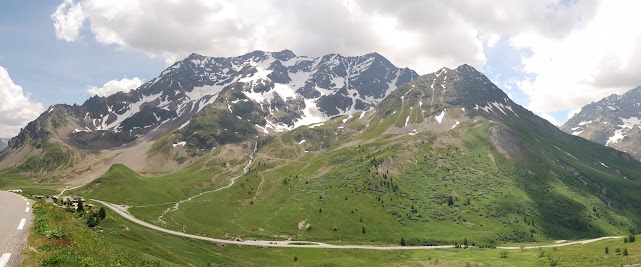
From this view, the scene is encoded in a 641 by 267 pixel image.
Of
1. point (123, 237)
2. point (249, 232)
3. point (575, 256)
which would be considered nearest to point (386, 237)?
point (249, 232)

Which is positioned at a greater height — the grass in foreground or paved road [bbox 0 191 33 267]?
paved road [bbox 0 191 33 267]

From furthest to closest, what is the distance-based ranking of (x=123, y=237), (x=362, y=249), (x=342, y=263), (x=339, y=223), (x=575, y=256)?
(x=339, y=223), (x=362, y=249), (x=342, y=263), (x=575, y=256), (x=123, y=237)

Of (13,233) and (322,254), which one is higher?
(13,233)

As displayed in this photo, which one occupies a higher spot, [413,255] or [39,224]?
[39,224]

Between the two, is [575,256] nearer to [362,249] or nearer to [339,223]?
[362,249]

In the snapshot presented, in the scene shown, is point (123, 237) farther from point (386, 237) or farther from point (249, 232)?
point (386, 237)

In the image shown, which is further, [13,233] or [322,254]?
[322,254]

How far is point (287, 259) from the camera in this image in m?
124

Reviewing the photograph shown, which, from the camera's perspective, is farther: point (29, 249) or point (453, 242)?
point (453, 242)

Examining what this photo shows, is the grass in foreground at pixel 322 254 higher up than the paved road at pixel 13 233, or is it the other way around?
the paved road at pixel 13 233

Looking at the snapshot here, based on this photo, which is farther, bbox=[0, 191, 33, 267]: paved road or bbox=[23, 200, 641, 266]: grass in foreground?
bbox=[23, 200, 641, 266]: grass in foreground

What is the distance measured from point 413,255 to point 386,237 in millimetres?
45379

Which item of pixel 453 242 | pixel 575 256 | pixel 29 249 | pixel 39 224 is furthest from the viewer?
pixel 453 242

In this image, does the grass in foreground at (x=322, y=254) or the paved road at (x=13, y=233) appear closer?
the paved road at (x=13, y=233)
